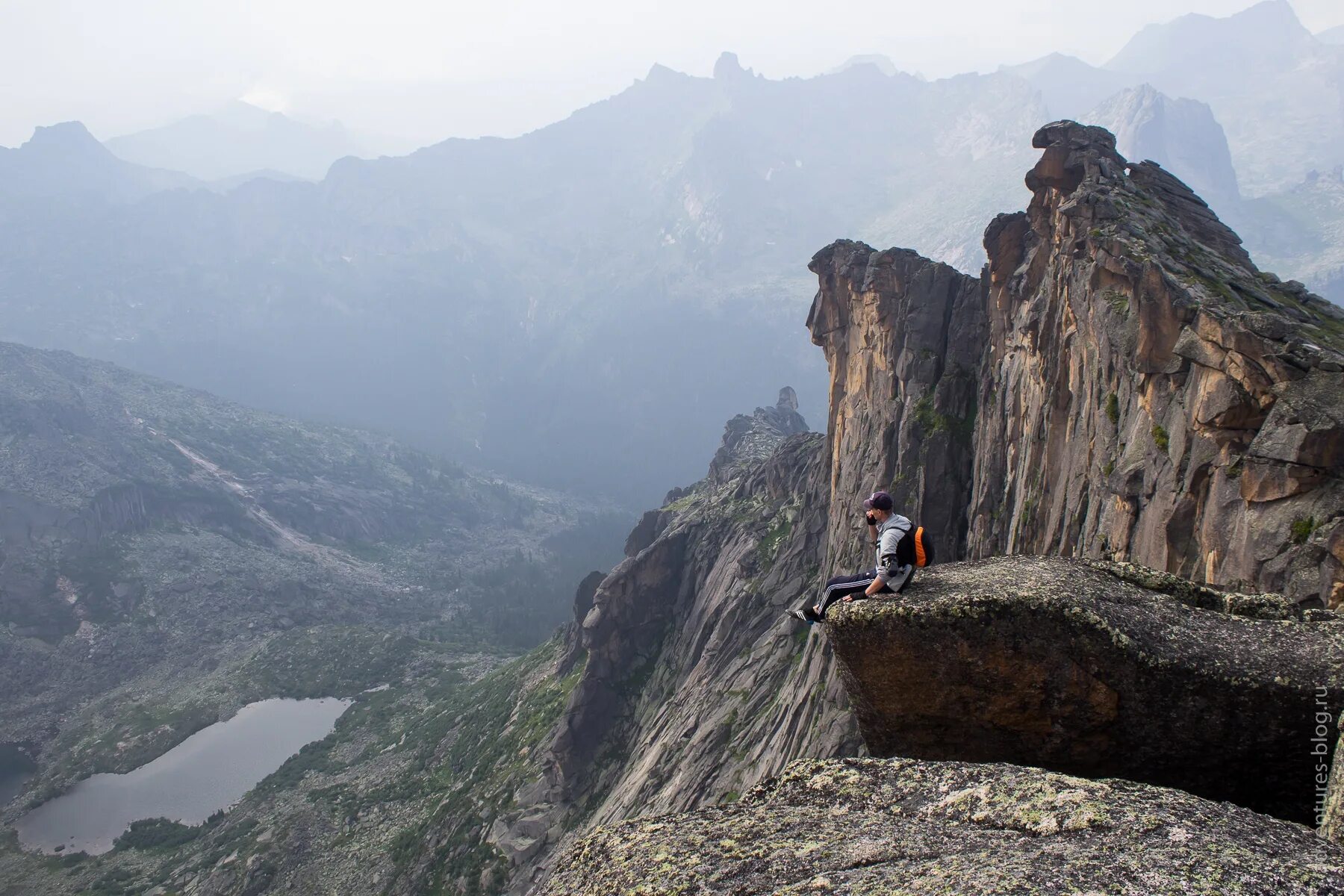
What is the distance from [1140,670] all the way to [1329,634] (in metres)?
3.69

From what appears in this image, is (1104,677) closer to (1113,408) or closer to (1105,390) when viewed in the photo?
(1113,408)

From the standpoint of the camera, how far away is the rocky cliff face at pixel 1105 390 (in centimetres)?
2578

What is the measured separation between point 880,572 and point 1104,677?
14.7 feet

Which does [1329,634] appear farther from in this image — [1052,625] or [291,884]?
[291,884]

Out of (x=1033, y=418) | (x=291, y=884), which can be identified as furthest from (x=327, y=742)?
(x=1033, y=418)

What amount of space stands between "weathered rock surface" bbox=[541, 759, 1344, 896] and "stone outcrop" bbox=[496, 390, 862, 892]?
141 ft

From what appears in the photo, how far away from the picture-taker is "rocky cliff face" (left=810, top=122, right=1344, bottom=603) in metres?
25.8

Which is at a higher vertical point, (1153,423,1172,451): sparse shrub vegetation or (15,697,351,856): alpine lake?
(1153,423,1172,451): sparse shrub vegetation

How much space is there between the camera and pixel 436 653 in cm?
19975

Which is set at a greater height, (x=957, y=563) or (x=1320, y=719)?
(x=957, y=563)

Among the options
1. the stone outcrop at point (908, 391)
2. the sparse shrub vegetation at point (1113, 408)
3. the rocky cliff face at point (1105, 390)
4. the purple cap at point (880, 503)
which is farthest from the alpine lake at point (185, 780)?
the purple cap at point (880, 503)

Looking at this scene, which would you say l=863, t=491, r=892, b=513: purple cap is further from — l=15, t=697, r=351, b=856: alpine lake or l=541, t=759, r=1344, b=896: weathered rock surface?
l=15, t=697, r=351, b=856: alpine lake

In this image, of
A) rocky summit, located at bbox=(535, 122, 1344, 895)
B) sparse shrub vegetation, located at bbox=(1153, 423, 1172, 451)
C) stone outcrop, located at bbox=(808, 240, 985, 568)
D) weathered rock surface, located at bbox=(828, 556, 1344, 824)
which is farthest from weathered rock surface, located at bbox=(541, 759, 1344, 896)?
stone outcrop, located at bbox=(808, 240, 985, 568)

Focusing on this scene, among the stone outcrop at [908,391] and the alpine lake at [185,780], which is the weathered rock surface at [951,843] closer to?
the stone outcrop at [908,391]
